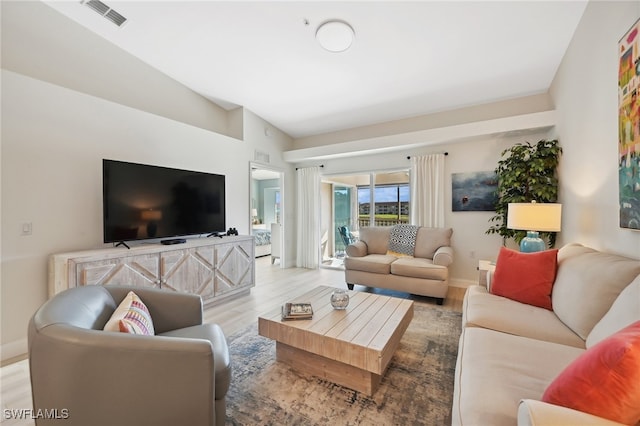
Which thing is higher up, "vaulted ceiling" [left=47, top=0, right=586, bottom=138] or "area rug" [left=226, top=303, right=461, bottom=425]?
"vaulted ceiling" [left=47, top=0, right=586, bottom=138]

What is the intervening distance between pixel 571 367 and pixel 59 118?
404 cm

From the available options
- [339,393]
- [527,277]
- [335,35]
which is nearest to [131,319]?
[339,393]

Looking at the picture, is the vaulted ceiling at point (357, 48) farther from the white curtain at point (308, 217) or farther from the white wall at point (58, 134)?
the white curtain at point (308, 217)

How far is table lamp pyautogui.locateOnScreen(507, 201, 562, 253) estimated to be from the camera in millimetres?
2467

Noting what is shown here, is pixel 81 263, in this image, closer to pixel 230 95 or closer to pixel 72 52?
pixel 72 52

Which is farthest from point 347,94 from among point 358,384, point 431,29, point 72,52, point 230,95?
point 358,384

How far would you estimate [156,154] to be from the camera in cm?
328

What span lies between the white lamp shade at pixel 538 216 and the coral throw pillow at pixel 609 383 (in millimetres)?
1998

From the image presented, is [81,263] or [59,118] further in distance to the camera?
[59,118]

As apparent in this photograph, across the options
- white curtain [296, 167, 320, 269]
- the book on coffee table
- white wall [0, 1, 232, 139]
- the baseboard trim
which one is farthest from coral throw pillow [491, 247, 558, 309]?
white wall [0, 1, 232, 139]

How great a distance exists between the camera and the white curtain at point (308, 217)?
5.41 m

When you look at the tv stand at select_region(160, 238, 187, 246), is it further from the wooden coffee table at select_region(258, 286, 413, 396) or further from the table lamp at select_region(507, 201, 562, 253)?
the table lamp at select_region(507, 201, 562, 253)

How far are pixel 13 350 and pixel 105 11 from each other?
3.25 metres

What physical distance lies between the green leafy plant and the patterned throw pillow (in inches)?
152
